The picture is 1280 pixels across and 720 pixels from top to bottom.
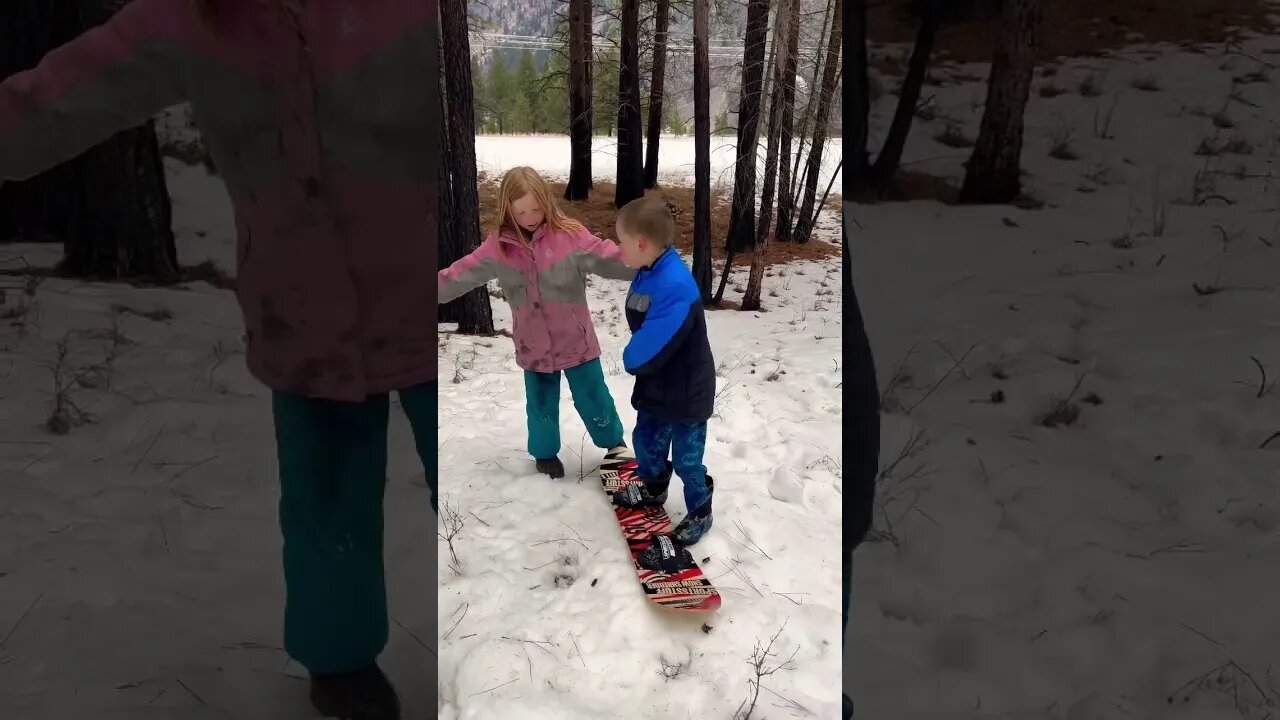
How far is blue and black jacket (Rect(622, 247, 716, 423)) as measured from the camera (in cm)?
244

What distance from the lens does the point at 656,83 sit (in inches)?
405

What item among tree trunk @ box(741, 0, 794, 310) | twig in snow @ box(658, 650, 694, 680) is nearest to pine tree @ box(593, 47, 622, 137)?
tree trunk @ box(741, 0, 794, 310)

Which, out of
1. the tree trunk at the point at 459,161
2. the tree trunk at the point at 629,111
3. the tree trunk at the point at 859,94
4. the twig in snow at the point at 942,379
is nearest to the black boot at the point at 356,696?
the twig in snow at the point at 942,379

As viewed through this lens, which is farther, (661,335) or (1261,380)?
(661,335)

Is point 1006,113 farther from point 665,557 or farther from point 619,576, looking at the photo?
point 619,576

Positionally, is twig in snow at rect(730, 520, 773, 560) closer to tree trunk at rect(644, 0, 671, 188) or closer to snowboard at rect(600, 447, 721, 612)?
snowboard at rect(600, 447, 721, 612)

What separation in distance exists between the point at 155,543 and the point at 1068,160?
186 cm

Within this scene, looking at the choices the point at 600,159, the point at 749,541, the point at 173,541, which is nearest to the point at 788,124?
the point at 749,541

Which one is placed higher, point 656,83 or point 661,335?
point 656,83

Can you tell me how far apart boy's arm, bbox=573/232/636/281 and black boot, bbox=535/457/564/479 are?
2.98ft

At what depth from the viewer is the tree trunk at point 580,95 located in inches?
402

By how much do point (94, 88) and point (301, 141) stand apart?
0.33 m

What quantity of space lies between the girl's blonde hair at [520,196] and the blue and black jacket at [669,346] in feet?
1.34

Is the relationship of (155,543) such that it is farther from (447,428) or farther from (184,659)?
(447,428)
